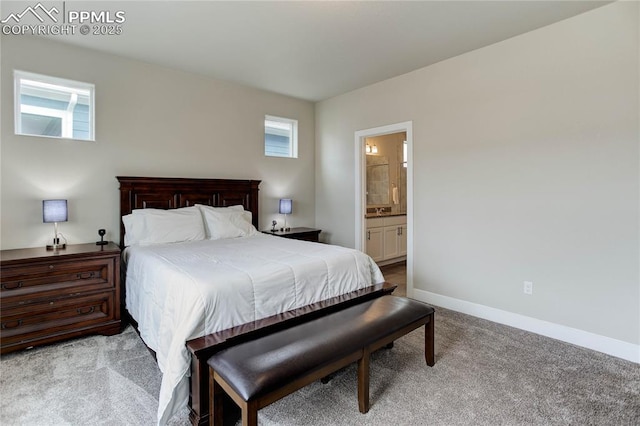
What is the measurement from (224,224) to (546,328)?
3.46 meters

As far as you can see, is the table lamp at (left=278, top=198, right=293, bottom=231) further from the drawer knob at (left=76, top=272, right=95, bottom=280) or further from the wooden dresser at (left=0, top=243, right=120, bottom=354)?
the drawer knob at (left=76, top=272, right=95, bottom=280)

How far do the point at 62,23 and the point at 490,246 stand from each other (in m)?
4.65

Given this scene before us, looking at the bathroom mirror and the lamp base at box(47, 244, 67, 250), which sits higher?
the bathroom mirror

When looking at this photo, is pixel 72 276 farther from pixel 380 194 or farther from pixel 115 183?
pixel 380 194

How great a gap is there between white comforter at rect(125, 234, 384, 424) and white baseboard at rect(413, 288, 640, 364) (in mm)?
1348

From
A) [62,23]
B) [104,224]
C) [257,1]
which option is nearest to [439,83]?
[257,1]

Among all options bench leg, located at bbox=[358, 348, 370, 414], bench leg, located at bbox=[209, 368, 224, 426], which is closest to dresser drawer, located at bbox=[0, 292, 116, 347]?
bench leg, located at bbox=[209, 368, 224, 426]

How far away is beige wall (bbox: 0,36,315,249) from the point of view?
9.86 feet

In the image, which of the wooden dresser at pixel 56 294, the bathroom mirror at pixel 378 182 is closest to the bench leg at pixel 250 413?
the wooden dresser at pixel 56 294

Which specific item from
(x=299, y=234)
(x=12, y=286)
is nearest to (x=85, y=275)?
(x=12, y=286)

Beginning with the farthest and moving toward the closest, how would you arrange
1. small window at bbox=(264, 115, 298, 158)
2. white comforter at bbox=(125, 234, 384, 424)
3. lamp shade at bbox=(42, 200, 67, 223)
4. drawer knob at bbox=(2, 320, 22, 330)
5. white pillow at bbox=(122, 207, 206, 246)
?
small window at bbox=(264, 115, 298, 158) → white pillow at bbox=(122, 207, 206, 246) → lamp shade at bbox=(42, 200, 67, 223) → drawer knob at bbox=(2, 320, 22, 330) → white comforter at bbox=(125, 234, 384, 424)

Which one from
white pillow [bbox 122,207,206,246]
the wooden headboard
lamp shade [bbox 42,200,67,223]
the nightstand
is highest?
the wooden headboard

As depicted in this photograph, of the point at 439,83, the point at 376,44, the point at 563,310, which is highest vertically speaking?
the point at 376,44

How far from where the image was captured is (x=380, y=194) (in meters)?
6.46
